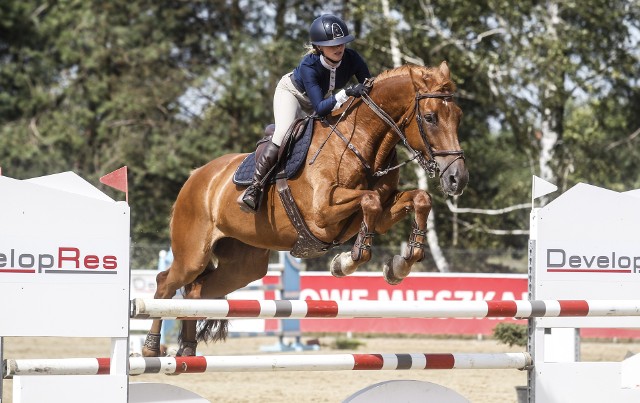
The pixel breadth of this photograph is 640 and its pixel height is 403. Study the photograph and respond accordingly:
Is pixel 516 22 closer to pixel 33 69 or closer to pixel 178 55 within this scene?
pixel 178 55

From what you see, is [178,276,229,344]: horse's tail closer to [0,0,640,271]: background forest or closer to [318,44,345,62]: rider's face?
[318,44,345,62]: rider's face

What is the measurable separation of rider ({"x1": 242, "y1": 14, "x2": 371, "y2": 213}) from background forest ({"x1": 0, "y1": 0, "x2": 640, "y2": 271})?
1038cm

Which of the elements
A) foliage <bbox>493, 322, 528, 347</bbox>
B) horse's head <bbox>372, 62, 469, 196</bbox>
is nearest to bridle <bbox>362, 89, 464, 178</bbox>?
horse's head <bbox>372, 62, 469, 196</bbox>

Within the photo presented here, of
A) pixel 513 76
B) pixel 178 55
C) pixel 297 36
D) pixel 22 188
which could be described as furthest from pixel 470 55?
pixel 22 188

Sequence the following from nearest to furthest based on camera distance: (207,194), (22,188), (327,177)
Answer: (22,188) → (327,177) → (207,194)

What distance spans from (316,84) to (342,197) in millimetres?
759

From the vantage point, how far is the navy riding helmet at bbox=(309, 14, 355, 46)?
5930 millimetres

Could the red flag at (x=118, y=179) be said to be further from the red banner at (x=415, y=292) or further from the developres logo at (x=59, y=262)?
the red banner at (x=415, y=292)

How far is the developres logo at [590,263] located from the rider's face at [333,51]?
73.2 inches

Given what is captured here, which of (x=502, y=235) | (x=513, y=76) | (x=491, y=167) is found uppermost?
(x=513, y=76)

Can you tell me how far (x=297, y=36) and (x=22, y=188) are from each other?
18.2 meters

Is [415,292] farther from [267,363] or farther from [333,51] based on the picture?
[267,363]

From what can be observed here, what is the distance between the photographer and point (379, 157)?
6047 mm

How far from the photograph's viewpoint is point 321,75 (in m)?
6.16
